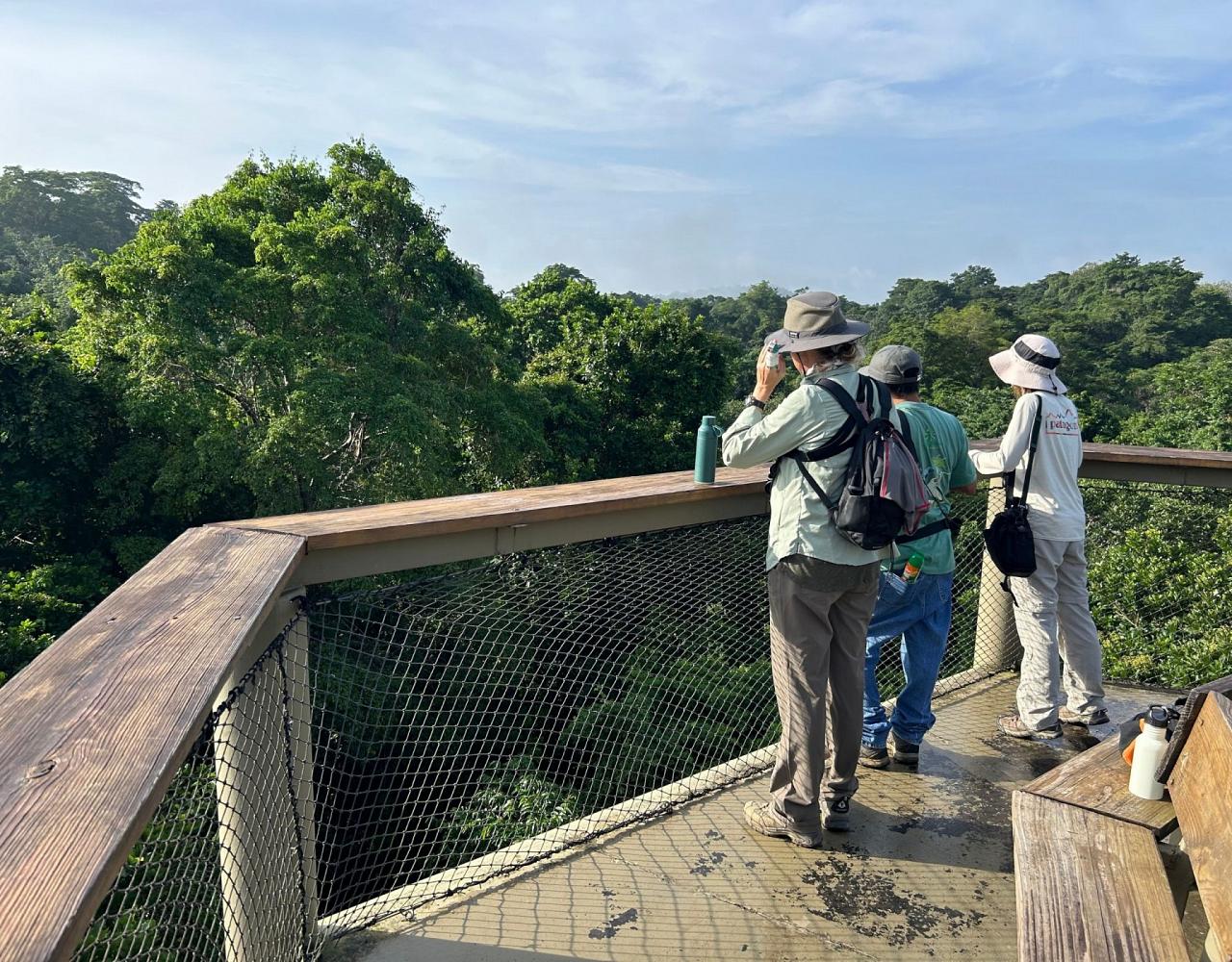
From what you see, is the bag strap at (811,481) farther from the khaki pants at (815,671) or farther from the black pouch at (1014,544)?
the black pouch at (1014,544)

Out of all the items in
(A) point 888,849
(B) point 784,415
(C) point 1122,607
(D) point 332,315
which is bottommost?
(C) point 1122,607

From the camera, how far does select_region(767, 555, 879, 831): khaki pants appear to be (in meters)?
1.98

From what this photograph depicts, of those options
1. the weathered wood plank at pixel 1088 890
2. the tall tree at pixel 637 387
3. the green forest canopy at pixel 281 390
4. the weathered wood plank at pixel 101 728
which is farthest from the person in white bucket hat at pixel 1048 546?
the tall tree at pixel 637 387

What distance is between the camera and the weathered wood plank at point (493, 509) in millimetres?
1589

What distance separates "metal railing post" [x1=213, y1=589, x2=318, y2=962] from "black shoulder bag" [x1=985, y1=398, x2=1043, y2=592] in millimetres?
1972

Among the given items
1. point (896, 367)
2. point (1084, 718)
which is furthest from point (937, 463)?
point (1084, 718)

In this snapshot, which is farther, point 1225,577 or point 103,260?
point 103,260

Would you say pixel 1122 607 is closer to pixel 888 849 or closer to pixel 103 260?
pixel 888 849

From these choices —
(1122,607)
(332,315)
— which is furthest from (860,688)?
(332,315)

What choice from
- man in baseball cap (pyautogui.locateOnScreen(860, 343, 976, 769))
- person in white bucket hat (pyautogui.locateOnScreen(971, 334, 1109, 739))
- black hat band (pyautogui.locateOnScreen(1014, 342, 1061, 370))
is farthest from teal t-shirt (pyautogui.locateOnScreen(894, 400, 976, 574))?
black hat band (pyautogui.locateOnScreen(1014, 342, 1061, 370))

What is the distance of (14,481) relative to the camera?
11.1 meters

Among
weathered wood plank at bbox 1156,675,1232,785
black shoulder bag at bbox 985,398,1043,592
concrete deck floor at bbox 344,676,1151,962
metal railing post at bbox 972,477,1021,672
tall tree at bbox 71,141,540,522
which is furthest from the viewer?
tall tree at bbox 71,141,540,522

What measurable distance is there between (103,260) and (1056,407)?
12680mm

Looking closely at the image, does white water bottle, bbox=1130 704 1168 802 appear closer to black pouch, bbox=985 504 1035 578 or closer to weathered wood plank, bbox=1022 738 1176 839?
weathered wood plank, bbox=1022 738 1176 839
